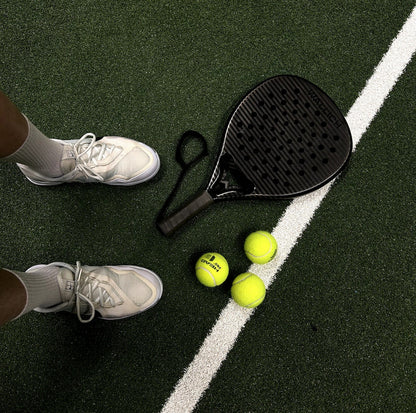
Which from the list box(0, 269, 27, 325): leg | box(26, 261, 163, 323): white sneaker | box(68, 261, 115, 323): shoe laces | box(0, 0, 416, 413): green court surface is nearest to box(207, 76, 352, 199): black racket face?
box(0, 0, 416, 413): green court surface

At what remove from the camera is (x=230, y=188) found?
1095 mm

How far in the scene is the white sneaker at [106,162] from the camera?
3.55 feet

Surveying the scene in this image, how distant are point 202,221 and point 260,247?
21 centimetres

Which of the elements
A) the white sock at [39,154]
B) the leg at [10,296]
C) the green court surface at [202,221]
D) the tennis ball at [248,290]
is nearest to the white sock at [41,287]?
the leg at [10,296]

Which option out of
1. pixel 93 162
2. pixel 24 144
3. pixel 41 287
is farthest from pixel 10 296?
pixel 93 162

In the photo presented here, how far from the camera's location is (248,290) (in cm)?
106

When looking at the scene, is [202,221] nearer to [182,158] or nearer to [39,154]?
[182,158]

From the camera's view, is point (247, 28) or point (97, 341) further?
point (247, 28)

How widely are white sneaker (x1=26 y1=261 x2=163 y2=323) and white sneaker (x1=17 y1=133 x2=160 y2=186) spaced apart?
269mm

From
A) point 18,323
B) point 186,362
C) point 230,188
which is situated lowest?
point 18,323

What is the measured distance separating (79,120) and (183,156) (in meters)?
0.37

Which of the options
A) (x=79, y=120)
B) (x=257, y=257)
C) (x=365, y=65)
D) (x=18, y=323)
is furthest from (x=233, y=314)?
(x=365, y=65)

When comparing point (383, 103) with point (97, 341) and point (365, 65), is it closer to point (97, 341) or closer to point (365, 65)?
point (365, 65)

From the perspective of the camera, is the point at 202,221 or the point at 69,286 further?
the point at 202,221
